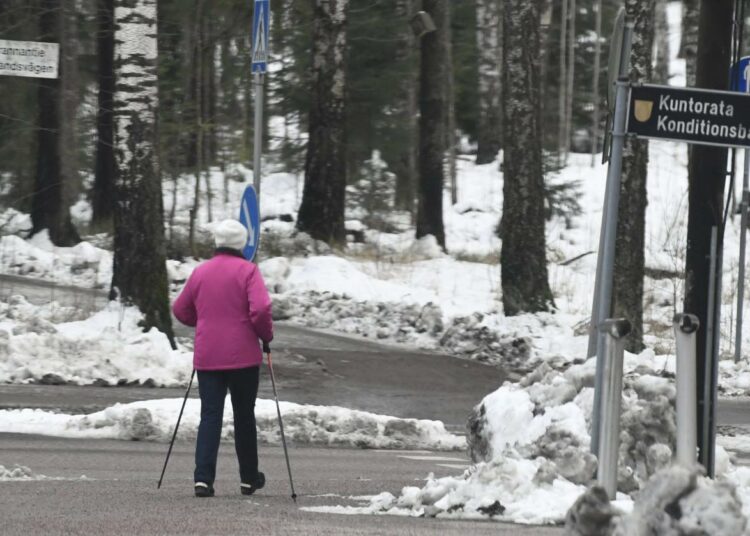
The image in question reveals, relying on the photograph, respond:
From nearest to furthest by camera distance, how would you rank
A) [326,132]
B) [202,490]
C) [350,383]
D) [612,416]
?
[612,416]
[202,490]
[350,383]
[326,132]

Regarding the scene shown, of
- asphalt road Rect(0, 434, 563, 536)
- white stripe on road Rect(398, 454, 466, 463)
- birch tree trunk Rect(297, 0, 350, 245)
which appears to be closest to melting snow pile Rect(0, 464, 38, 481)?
asphalt road Rect(0, 434, 563, 536)

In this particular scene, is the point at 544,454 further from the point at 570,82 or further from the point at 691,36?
the point at 570,82

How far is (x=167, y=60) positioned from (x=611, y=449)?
23.7 meters

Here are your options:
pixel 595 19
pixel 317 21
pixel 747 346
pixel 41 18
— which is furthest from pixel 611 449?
pixel 595 19

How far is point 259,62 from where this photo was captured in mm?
15414

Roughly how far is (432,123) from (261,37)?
14234 mm

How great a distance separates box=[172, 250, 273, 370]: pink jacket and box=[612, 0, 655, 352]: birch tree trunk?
9.46m

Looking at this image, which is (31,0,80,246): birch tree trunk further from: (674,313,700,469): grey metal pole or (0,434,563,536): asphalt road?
(674,313,700,469): grey metal pole

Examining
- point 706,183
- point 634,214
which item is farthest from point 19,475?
point 634,214

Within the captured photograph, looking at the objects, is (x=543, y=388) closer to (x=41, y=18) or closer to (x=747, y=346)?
(x=747, y=346)

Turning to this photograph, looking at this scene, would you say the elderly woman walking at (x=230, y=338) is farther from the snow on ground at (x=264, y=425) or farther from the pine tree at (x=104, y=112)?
the pine tree at (x=104, y=112)

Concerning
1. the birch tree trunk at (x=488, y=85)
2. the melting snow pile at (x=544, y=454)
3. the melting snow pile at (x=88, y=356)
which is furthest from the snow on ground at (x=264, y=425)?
the birch tree trunk at (x=488, y=85)

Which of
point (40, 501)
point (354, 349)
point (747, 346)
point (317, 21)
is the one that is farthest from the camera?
point (317, 21)

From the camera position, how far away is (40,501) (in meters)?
8.59
